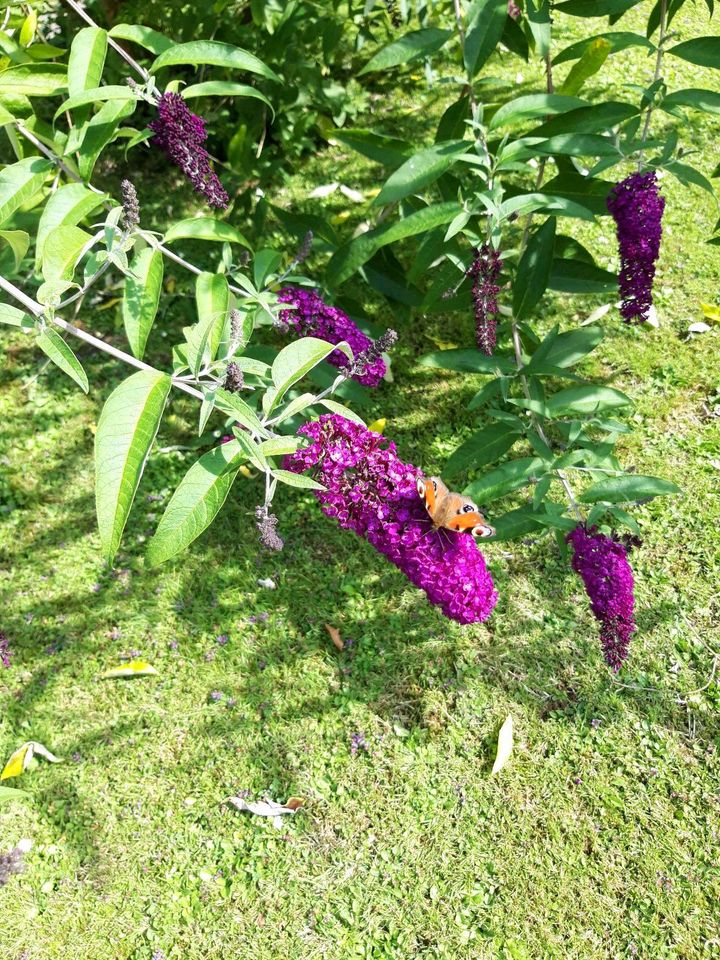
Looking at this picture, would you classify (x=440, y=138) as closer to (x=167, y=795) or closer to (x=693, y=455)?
(x=693, y=455)

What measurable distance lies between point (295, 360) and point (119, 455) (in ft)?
1.83

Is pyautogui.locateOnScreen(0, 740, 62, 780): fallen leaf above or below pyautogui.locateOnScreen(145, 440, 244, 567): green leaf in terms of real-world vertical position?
below

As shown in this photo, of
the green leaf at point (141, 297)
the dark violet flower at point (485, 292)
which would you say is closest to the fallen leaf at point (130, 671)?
the green leaf at point (141, 297)

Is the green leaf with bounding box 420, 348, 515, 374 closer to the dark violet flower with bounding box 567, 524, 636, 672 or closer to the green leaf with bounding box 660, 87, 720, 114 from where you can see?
the dark violet flower with bounding box 567, 524, 636, 672

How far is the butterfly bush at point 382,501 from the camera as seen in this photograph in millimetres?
1976

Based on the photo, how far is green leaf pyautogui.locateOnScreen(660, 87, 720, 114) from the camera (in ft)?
7.61

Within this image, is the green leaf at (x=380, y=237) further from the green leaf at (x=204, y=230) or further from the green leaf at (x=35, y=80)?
the green leaf at (x=35, y=80)

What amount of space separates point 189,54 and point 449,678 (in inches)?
89.3

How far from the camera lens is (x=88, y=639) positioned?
3.04 meters

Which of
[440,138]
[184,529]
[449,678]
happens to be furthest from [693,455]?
[184,529]

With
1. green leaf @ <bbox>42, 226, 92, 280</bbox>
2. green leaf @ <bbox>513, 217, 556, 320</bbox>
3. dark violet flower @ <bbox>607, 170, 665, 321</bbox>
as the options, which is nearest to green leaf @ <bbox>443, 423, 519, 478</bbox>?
green leaf @ <bbox>513, 217, 556, 320</bbox>

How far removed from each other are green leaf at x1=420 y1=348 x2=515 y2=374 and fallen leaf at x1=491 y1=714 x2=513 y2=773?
130 cm

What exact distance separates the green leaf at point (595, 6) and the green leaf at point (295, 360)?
1.44 meters

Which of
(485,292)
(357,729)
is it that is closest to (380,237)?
(485,292)
